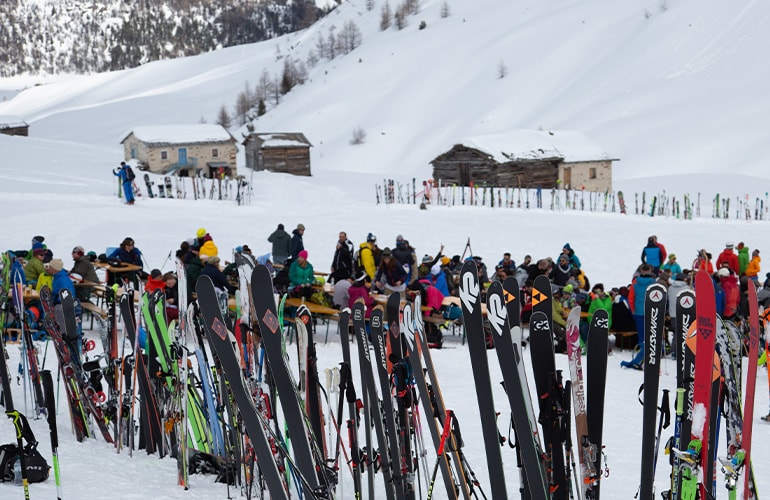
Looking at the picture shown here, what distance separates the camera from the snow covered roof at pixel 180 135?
40219mm

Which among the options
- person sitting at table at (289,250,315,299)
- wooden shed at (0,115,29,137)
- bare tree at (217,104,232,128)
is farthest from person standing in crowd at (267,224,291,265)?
bare tree at (217,104,232,128)

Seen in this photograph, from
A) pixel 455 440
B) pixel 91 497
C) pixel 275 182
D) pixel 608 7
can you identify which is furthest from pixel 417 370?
pixel 608 7

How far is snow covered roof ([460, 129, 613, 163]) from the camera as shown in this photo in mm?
39344

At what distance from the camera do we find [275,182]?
3331 cm

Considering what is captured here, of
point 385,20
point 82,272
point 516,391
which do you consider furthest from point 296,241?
point 385,20

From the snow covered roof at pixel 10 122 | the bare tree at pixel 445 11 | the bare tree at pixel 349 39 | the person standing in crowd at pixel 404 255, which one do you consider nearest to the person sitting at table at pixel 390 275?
the person standing in crowd at pixel 404 255

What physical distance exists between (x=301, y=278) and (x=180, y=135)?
101ft

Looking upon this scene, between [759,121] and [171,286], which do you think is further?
[759,121]

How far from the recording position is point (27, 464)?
5406mm

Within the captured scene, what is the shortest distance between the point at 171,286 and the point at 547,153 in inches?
1238

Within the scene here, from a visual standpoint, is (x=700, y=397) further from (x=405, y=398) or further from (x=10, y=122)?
(x=10, y=122)

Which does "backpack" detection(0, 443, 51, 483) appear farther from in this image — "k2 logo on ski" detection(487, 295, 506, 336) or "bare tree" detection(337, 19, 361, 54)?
"bare tree" detection(337, 19, 361, 54)

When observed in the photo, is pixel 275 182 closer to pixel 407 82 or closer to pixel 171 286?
pixel 171 286

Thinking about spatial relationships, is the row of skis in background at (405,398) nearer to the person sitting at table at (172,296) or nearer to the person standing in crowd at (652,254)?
the person sitting at table at (172,296)
